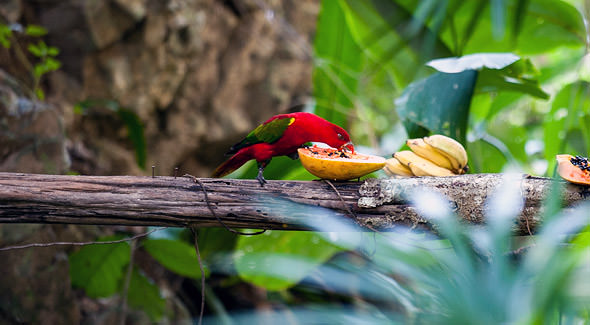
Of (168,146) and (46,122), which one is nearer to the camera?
(46,122)

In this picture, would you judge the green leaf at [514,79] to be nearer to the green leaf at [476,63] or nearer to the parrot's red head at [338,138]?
the green leaf at [476,63]

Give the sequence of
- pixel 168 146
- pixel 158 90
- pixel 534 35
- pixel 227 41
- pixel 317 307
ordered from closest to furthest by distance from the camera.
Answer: pixel 317 307 → pixel 534 35 → pixel 158 90 → pixel 168 146 → pixel 227 41

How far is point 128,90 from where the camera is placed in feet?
9.68

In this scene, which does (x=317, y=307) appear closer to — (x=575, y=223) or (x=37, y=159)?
(x=575, y=223)

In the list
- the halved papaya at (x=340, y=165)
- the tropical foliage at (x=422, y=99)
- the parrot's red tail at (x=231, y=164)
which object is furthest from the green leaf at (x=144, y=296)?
the halved papaya at (x=340, y=165)

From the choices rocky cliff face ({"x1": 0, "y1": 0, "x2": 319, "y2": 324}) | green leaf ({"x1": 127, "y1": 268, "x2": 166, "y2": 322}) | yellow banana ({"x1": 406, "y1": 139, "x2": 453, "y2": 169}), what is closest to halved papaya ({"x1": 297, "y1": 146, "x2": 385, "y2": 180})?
yellow banana ({"x1": 406, "y1": 139, "x2": 453, "y2": 169})

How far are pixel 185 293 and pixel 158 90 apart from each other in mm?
1462

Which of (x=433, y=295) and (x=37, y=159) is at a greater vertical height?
(x=433, y=295)

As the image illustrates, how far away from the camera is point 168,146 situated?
337cm

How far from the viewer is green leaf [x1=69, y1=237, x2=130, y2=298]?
2117mm

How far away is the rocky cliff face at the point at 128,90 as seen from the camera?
1984mm

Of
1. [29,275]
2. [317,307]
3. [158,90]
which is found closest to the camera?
[317,307]

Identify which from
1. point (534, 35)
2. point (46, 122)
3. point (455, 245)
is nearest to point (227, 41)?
point (46, 122)

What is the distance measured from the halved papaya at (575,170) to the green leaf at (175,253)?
160 centimetres
